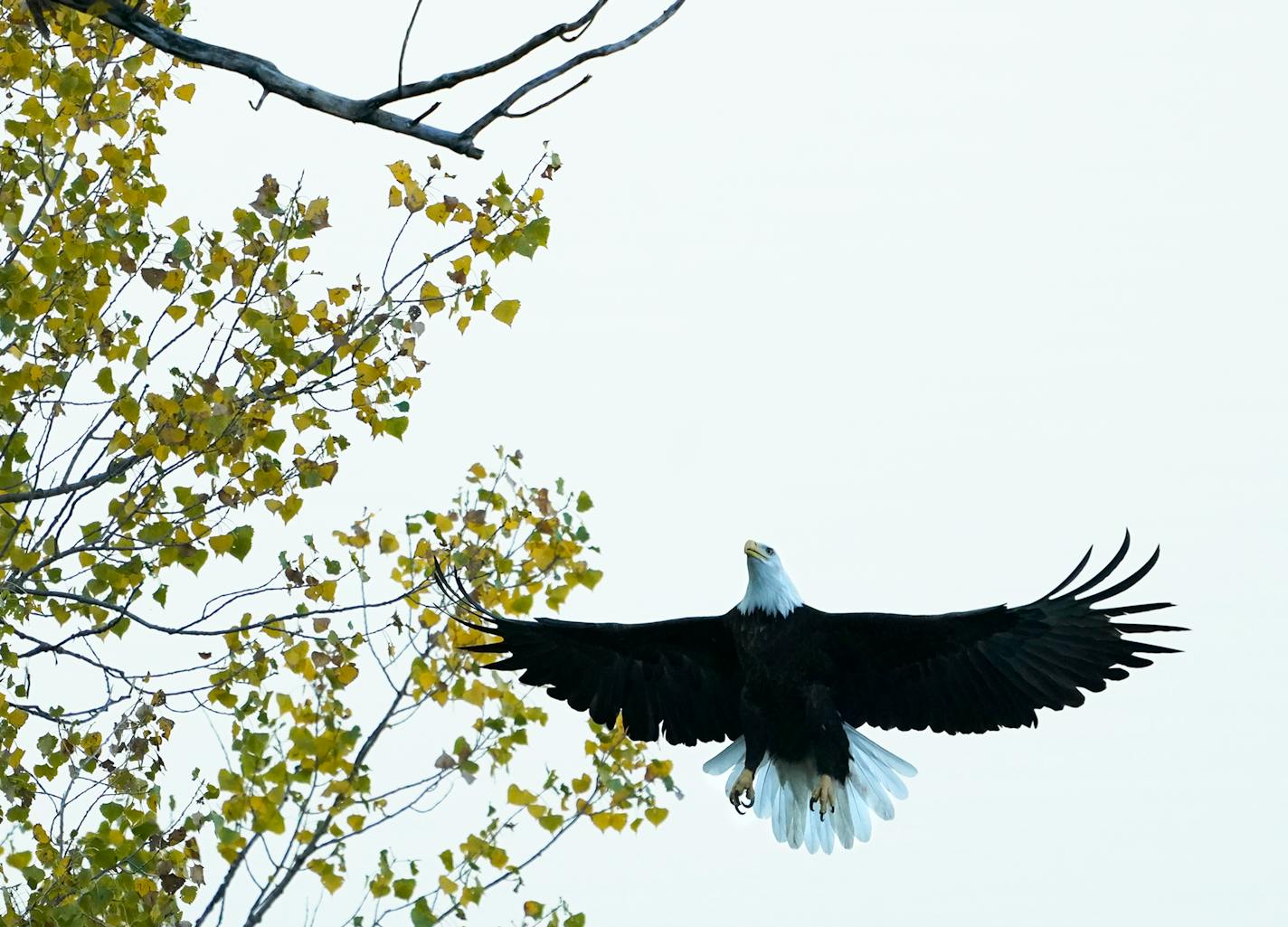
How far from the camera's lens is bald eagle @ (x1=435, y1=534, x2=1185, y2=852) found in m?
6.74

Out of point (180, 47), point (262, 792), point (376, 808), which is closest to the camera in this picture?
point (180, 47)

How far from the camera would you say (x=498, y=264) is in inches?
210

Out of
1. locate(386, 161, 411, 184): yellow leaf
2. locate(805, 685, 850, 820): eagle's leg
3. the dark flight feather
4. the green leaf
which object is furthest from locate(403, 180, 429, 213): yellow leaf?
locate(805, 685, 850, 820): eagle's leg

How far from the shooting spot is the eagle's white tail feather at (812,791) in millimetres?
7641

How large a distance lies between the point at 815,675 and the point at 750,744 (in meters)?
0.47

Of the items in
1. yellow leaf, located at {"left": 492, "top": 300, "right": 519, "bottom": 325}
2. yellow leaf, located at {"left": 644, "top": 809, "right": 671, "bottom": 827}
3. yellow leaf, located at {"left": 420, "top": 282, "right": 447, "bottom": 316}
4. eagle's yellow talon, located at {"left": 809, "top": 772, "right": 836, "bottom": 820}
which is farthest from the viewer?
eagle's yellow talon, located at {"left": 809, "top": 772, "right": 836, "bottom": 820}

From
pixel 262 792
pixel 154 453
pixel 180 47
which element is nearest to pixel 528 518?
pixel 154 453

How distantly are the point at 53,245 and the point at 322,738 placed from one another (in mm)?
2057

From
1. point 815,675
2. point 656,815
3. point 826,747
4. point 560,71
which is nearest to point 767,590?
point 815,675

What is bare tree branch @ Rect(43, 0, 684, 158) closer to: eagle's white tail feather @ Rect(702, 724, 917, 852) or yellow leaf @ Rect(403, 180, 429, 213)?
yellow leaf @ Rect(403, 180, 429, 213)

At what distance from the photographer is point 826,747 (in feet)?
24.0

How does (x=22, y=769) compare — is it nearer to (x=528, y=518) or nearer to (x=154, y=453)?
(x=154, y=453)

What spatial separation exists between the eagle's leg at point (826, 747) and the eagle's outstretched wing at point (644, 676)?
470 millimetres

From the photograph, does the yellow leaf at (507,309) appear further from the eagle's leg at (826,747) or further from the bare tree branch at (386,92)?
the eagle's leg at (826,747)
